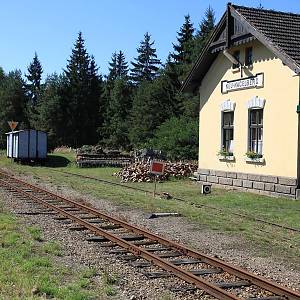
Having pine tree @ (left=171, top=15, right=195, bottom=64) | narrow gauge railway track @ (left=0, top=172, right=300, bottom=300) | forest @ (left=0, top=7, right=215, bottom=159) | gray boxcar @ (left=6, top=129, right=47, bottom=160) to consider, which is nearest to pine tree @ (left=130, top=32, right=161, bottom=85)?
forest @ (left=0, top=7, right=215, bottom=159)

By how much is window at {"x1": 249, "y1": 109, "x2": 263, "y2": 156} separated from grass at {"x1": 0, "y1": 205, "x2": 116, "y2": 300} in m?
10.6

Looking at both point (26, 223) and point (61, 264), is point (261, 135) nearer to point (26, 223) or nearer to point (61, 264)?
point (26, 223)

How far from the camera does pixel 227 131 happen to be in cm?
2083

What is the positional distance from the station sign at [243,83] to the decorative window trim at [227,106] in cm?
43

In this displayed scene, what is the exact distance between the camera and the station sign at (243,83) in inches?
727

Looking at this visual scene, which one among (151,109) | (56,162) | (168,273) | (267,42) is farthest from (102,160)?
(168,273)

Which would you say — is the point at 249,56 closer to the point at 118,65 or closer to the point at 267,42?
the point at 267,42

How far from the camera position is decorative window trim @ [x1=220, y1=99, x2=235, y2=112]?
20.1m

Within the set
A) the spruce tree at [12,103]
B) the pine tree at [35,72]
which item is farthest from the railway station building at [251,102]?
the pine tree at [35,72]

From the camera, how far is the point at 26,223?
11.8m

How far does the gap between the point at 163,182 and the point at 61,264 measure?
15.5 meters

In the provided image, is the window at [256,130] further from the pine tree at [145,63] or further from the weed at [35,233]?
the pine tree at [145,63]

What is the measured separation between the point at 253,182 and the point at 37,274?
41.3 ft

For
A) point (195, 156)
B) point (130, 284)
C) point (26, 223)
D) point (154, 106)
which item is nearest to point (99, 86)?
point (154, 106)
